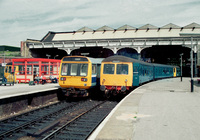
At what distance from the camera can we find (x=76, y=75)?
14.5 m

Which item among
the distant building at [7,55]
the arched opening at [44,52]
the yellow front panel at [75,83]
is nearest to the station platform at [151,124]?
the yellow front panel at [75,83]

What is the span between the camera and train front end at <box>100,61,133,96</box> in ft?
49.8

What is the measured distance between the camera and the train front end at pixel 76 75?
14.4m

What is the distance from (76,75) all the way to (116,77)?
2788mm

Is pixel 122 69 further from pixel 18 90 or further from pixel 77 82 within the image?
pixel 18 90

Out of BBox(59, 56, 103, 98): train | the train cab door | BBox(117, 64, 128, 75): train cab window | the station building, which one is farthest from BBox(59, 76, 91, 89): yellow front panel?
the station building

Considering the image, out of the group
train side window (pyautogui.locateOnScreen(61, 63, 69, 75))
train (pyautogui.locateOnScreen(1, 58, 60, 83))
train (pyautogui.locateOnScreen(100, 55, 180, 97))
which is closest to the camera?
train side window (pyautogui.locateOnScreen(61, 63, 69, 75))

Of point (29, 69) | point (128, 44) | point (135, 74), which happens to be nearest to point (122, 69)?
point (135, 74)

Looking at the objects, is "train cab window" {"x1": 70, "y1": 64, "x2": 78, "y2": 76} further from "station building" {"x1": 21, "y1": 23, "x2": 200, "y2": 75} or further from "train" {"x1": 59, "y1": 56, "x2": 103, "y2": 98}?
"station building" {"x1": 21, "y1": 23, "x2": 200, "y2": 75}

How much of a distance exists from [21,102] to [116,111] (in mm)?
6135

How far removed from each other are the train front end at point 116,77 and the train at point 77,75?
104 cm

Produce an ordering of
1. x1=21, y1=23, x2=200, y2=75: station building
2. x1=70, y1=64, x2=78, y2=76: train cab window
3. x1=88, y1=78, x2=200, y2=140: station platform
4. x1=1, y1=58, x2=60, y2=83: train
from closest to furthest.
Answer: x1=88, y1=78, x2=200, y2=140: station platform → x1=70, y1=64, x2=78, y2=76: train cab window → x1=1, y1=58, x2=60, y2=83: train → x1=21, y1=23, x2=200, y2=75: station building

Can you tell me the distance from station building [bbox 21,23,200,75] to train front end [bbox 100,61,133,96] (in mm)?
23687

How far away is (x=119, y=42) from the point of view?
149 feet
